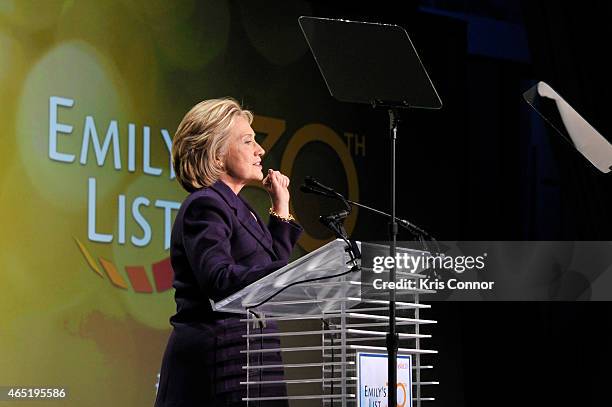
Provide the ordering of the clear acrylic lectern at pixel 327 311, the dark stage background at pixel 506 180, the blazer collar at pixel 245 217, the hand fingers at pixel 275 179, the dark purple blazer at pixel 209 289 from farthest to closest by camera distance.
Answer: the dark stage background at pixel 506 180 → the hand fingers at pixel 275 179 → the blazer collar at pixel 245 217 → the dark purple blazer at pixel 209 289 → the clear acrylic lectern at pixel 327 311

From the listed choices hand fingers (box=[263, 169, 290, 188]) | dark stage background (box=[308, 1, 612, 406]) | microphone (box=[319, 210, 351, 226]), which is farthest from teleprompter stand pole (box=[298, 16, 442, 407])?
dark stage background (box=[308, 1, 612, 406])

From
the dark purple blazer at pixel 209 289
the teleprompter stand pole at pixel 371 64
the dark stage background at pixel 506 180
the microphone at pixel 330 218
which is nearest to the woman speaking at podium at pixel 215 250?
the dark purple blazer at pixel 209 289

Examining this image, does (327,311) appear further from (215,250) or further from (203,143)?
(203,143)

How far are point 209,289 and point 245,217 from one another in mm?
324

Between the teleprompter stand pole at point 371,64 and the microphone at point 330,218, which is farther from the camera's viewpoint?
the teleprompter stand pole at point 371,64

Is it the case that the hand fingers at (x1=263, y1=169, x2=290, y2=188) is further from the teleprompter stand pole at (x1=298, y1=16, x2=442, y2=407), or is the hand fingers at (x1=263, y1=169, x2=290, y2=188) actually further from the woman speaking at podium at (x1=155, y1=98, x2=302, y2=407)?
the teleprompter stand pole at (x1=298, y1=16, x2=442, y2=407)

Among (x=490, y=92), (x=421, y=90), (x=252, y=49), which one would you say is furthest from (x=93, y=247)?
(x=490, y=92)

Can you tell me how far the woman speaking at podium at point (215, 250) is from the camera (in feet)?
8.29

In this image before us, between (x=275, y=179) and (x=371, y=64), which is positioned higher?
(x=371, y=64)

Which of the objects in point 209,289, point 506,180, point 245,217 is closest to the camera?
point 209,289

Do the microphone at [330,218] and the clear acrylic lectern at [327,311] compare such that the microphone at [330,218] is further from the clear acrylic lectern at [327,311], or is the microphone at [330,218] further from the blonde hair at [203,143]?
the blonde hair at [203,143]

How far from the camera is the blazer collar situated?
2.76 metres

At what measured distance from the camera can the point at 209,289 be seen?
2508 mm

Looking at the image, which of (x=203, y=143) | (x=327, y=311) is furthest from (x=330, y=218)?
(x=203, y=143)
